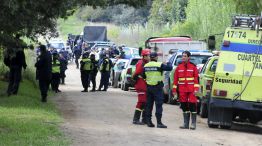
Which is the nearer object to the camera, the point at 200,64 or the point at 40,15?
the point at 40,15

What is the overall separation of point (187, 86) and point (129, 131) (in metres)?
2.35

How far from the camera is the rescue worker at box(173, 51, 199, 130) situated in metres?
18.5

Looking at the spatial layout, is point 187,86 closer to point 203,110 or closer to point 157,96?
point 157,96

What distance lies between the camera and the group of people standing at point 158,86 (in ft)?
59.6

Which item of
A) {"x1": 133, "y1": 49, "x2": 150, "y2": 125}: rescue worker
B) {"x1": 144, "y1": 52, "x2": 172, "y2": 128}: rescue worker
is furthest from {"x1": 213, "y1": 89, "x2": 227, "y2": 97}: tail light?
{"x1": 133, "y1": 49, "x2": 150, "y2": 125}: rescue worker

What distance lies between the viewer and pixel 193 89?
18.5 metres

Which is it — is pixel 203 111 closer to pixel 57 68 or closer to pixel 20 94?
pixel 20 94

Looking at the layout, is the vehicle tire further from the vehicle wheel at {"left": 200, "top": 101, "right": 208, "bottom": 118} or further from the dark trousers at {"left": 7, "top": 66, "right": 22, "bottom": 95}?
the dark trousers at {"left": 7, "top": 66, "right": 22, "bottom": 95}

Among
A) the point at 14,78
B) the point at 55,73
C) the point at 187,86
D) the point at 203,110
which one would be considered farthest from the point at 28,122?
the point at 55,73

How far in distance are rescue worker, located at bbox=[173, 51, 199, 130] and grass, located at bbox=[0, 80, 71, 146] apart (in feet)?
10.2

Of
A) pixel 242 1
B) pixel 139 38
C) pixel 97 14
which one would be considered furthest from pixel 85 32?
pixel 242 1

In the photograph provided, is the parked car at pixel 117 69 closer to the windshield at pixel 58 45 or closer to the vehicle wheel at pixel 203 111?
the vehicle wheel at pixel 203 111

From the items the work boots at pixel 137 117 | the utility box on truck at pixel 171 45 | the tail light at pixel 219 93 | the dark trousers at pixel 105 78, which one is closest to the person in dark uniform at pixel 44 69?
the work boots at pixel 137 117

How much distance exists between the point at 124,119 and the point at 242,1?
15.7 metres
